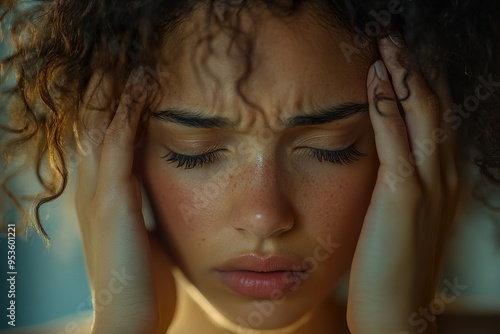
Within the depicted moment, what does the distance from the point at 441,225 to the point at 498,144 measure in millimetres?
137

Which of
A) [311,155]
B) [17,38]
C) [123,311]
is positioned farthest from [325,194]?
[17,38]

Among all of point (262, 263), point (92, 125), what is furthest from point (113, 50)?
point (262, 263)

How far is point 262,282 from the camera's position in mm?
857

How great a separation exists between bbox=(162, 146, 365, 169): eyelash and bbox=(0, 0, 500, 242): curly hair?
10cm

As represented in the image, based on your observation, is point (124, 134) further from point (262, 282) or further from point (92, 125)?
point (262, 282)

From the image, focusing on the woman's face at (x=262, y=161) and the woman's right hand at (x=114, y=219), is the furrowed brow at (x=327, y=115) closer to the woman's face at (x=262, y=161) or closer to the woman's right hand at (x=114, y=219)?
the woman's face at (x=262, y=161)

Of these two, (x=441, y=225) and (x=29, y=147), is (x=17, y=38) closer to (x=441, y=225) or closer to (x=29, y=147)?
(x=29, y=147)

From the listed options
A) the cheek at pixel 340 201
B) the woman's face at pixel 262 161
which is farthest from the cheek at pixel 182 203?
the cheek at pixel 340 201

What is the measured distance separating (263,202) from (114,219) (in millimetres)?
184

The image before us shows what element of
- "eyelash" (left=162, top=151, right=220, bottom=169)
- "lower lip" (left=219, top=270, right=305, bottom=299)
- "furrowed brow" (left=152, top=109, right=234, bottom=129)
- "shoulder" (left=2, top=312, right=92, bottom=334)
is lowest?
"shoulder" (left=2, top=312, right=92, bottom=334)

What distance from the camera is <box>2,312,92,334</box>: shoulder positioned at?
0.88 m

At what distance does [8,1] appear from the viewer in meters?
0.88

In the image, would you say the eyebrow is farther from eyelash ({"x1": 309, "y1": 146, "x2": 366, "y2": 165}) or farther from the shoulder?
the shoulder

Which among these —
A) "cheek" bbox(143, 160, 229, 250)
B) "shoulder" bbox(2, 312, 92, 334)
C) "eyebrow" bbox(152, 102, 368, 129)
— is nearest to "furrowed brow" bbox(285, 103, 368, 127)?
"eyebrow" bbox(152, 102, 368, 129)
